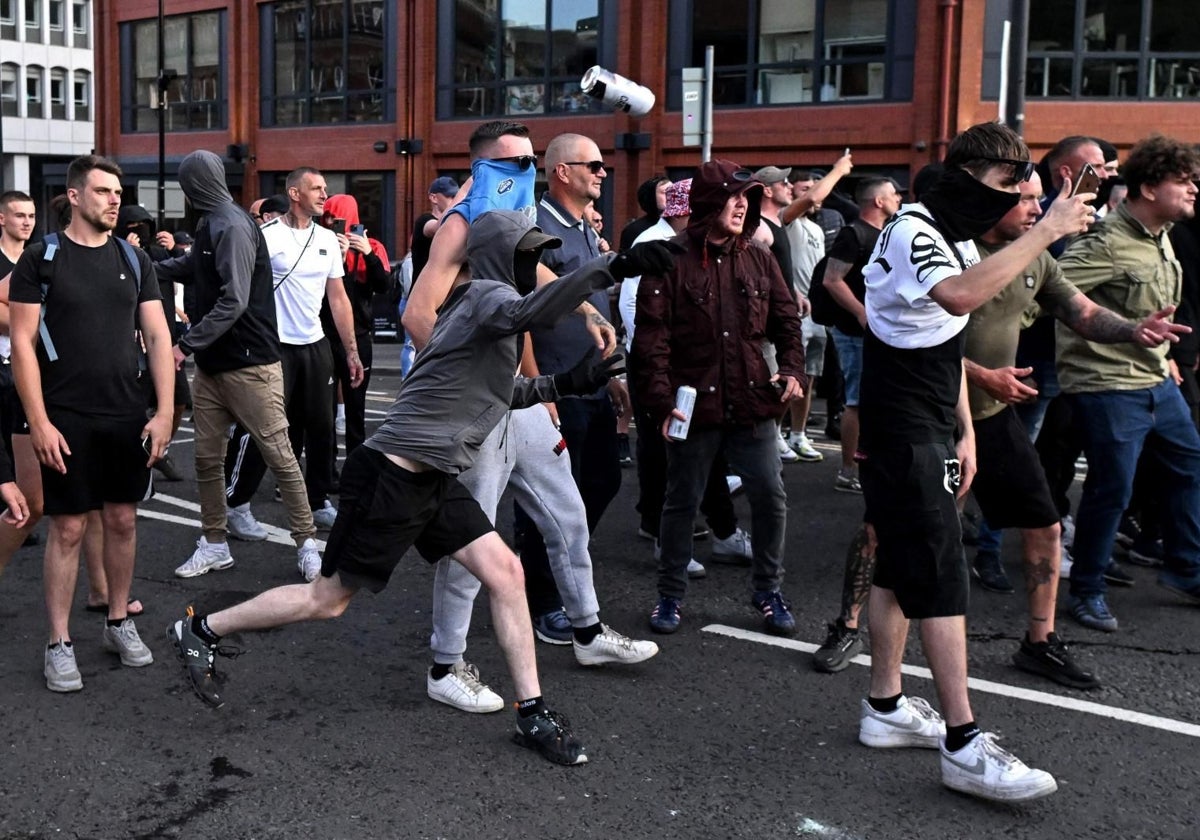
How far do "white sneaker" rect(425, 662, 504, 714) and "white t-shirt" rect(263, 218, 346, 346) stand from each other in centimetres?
295

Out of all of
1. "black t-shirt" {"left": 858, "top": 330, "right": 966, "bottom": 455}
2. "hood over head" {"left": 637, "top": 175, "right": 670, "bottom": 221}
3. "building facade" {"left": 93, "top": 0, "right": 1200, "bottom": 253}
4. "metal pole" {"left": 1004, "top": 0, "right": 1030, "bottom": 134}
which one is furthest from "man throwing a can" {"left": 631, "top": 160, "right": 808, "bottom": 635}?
"building facade" {"left": 93, "top": 0, "right": 1200, "bottom": 253}

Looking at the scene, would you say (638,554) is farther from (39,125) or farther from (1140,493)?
(39,125)

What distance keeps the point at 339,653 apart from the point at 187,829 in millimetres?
1632

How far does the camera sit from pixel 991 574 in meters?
6.32

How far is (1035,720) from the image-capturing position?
4594 mm

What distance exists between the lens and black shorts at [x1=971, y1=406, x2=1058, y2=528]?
4984 millimetres

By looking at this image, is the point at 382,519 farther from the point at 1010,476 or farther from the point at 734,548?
the point at 734,548

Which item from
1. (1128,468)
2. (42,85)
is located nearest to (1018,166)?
(1128,468)

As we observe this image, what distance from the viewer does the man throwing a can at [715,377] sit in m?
5.51

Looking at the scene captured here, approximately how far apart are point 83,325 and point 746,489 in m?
2.73

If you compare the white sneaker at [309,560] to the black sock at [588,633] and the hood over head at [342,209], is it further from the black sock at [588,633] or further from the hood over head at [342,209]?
the hood over head at [342,209]

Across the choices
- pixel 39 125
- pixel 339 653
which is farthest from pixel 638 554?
pixel 39 125

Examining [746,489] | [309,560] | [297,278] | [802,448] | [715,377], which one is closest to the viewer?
[715,377]

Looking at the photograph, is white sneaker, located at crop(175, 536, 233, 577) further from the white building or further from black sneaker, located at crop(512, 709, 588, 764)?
the white building
